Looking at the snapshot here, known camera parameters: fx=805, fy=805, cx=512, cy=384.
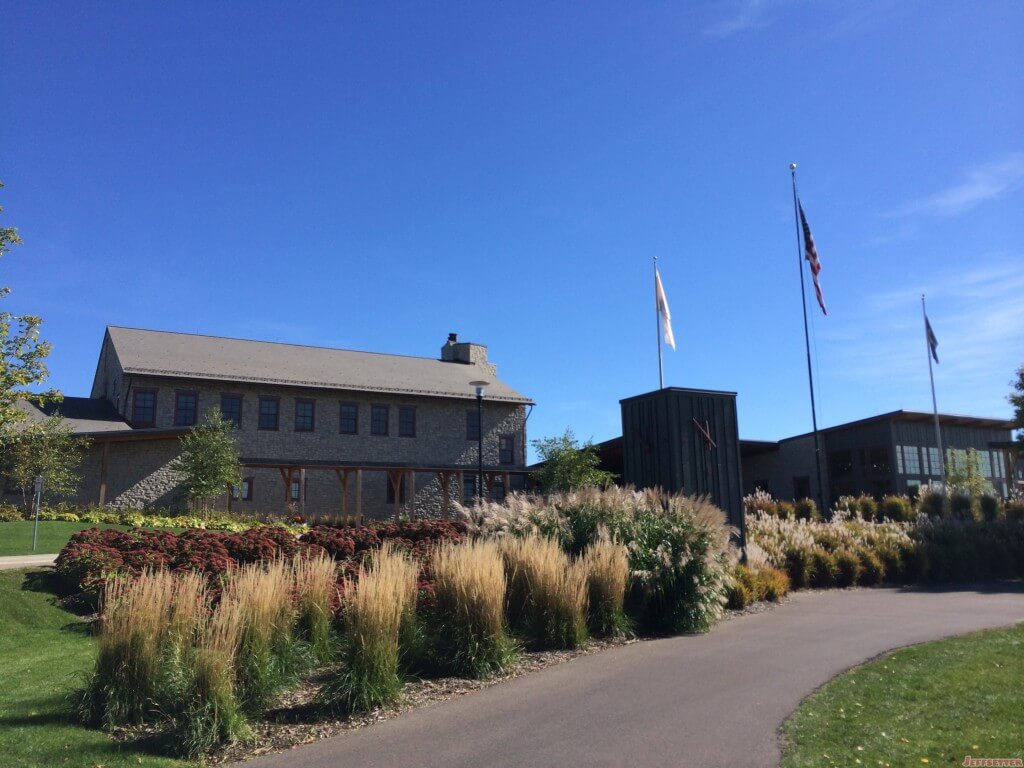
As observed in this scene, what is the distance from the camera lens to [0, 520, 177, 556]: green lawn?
16.1 metres

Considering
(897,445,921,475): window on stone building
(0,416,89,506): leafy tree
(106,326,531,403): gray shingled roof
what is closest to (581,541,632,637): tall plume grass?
(0,416,89,506): leafy tree

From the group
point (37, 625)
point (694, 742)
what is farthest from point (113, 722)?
point (37, 625)

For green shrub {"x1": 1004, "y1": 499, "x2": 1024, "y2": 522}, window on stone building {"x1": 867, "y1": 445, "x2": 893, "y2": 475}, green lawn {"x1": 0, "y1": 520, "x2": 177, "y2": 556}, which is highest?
window on stone building {"x1": 867, "y1": 445, "x2": 893, "y2": 475}

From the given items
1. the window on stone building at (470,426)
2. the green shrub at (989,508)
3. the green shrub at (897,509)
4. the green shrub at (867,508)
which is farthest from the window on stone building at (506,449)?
the green shrub at (989,508)

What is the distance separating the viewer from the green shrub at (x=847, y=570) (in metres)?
15.0

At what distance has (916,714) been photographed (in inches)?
238

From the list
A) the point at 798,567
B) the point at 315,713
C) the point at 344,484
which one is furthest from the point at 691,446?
the point at 344,484

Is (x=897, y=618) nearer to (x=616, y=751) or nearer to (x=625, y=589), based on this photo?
(x=625, y=589)

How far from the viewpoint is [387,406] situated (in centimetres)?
3425

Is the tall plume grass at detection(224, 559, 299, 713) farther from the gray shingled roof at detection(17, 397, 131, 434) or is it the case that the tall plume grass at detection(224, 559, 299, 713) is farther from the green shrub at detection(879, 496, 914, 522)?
the gray shingled roof at detection(17, 397, 131, 434)

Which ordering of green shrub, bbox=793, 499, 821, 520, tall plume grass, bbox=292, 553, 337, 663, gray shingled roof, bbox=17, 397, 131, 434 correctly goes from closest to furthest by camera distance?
tall plume grass, bbox=292, 553, 337, 663, green shrub, bbox=793, 499, 821, 520, gray shingled roof, bbox=17, 397, 131, 434

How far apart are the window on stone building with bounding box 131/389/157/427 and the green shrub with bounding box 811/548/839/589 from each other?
23.3 m

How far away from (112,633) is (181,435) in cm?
2164

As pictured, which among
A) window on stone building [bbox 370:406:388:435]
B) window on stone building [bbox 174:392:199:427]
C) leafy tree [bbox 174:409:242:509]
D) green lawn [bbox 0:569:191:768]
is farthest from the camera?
window on stone building [bbox 370:406:388:435]
